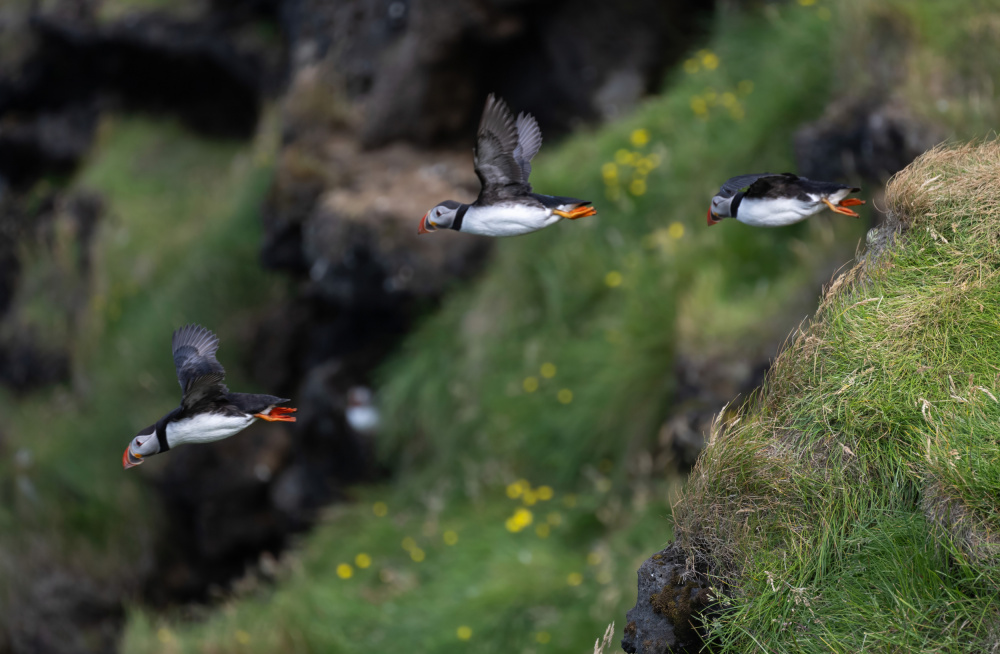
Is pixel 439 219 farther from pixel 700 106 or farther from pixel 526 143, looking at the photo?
pixel 700 106

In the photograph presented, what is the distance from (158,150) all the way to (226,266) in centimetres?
437

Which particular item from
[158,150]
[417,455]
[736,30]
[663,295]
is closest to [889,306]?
[663,295]

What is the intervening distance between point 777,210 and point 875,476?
2.67 feet

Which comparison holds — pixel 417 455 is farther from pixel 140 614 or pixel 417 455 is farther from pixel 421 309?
pixel 140 614

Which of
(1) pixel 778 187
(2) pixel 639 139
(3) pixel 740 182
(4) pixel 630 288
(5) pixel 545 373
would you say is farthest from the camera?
(2) pixel 639 139

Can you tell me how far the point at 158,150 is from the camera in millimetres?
14156

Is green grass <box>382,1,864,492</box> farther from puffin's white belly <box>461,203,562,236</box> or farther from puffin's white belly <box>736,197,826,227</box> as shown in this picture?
puffin's white belly <box>461,203,562,236</box>

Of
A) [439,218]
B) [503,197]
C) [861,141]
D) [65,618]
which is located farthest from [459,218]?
[65,618]

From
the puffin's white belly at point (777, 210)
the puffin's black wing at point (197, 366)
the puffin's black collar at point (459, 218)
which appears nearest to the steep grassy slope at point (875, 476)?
the puffin's white belly at point (777, 210)

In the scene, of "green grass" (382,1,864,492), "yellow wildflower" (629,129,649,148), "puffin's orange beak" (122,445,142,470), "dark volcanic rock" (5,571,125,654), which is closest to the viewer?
"puffin's orange beak" (122,445,142,470)

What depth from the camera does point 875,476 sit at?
244 cm

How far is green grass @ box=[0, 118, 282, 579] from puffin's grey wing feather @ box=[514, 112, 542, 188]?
7.43 metres

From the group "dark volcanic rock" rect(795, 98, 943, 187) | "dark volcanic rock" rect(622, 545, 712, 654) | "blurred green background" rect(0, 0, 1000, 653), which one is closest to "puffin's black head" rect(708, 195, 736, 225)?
"dark volcanic rock" rect(622, 545, 712, 654)

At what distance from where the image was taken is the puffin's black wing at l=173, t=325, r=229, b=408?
8.55 feet
